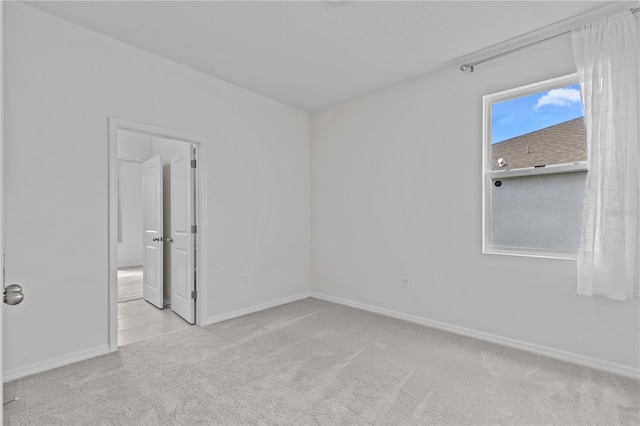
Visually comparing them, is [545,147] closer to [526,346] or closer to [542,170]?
[542,170]

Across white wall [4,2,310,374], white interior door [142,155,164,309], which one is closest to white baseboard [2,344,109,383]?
white wall [4,2,310,374]

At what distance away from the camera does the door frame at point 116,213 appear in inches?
115

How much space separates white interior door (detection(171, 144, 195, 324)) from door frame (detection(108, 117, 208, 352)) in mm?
79

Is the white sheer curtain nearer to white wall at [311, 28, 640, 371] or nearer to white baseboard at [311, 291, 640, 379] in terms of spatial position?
white wall at [311, 28, 640, 371]

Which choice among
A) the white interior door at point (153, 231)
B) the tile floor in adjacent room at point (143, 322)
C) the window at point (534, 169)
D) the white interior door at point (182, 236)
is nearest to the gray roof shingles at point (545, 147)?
the window at point (534, 169)

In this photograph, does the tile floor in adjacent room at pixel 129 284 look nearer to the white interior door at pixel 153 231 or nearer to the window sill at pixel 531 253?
the white interior door at pixel 153 231

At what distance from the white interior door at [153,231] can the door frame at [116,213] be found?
0.93 meters

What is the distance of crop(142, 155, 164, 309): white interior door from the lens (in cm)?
429

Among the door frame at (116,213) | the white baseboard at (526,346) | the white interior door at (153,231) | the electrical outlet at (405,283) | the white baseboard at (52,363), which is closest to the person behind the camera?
the white baseboard at (52,363)

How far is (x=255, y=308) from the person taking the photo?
4094 mm

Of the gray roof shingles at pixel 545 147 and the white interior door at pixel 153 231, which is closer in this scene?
the gray roof shingles at pixel 545 147

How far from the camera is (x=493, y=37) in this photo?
2.87 meters

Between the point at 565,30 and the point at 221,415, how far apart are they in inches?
148

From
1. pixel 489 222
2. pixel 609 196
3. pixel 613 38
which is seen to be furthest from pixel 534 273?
pixel 613 38
